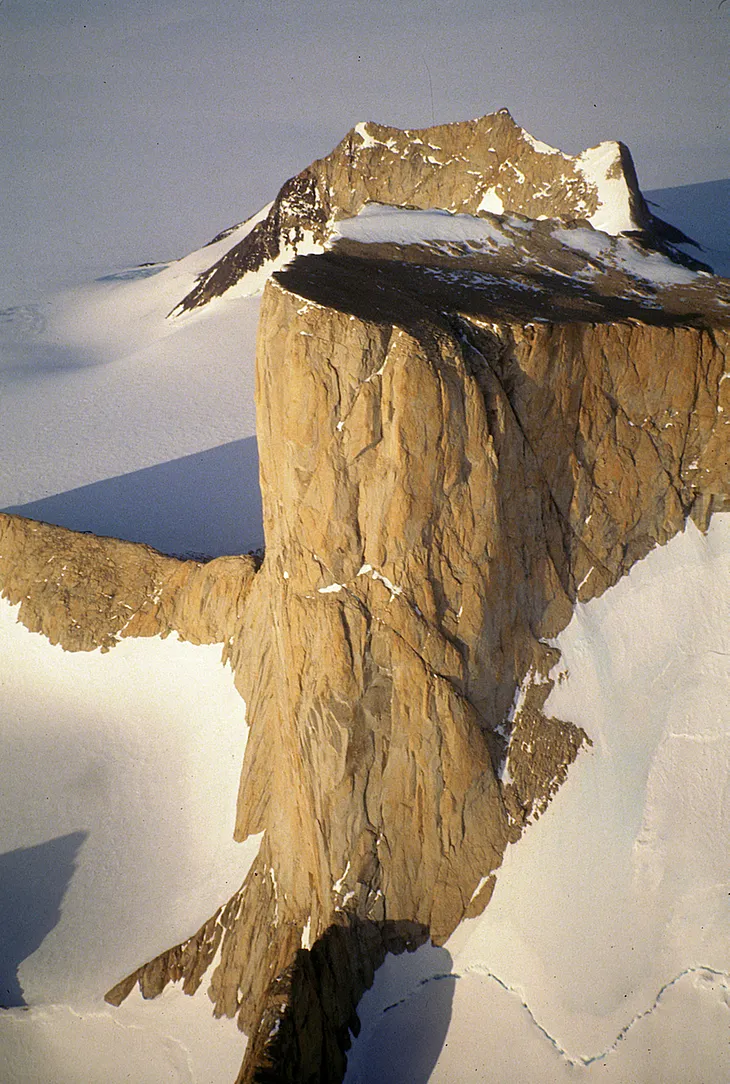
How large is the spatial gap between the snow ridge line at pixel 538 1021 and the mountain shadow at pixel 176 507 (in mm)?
9921

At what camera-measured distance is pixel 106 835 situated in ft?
37.9

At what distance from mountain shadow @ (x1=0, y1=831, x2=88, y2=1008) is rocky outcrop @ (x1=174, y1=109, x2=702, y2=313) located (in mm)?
15769

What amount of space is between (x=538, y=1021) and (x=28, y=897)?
6906 mm

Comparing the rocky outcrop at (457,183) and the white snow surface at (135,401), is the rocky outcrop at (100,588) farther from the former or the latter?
the rocky outcrop at (457,183)

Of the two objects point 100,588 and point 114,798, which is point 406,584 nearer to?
point 114,798

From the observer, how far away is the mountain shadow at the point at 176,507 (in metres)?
17.9

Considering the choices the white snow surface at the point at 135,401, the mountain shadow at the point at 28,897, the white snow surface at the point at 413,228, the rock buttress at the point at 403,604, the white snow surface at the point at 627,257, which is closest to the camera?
the rock buttress at the point at 403,604

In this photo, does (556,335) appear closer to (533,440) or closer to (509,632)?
(533,440)

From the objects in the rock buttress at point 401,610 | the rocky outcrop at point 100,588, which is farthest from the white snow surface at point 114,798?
the rock buttress at point 401,610

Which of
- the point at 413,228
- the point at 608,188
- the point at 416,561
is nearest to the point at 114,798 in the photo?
the point at 416,561

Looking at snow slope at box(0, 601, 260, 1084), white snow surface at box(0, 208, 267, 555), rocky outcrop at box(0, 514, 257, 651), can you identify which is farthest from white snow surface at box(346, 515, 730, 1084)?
white snow surface at box(0, 208, 267, 555)

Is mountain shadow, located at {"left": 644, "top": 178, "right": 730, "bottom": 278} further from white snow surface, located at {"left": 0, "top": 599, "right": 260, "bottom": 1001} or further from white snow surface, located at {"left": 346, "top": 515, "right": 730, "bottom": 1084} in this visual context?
white snow surface, located at {"left": 0, "top": 599, "right": 260, "bottom": 1001}

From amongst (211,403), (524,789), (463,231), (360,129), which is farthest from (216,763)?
(360,129)

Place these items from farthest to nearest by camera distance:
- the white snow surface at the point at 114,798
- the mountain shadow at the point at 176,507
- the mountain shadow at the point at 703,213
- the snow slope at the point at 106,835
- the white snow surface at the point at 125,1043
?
the mountain shadow at the point at 703,213
the mountain shadow at the point at 176,507
the white snow surface at the point at 114,798
the snow slope at the point at 106,835
the white snow surface at the point at 125,1043
